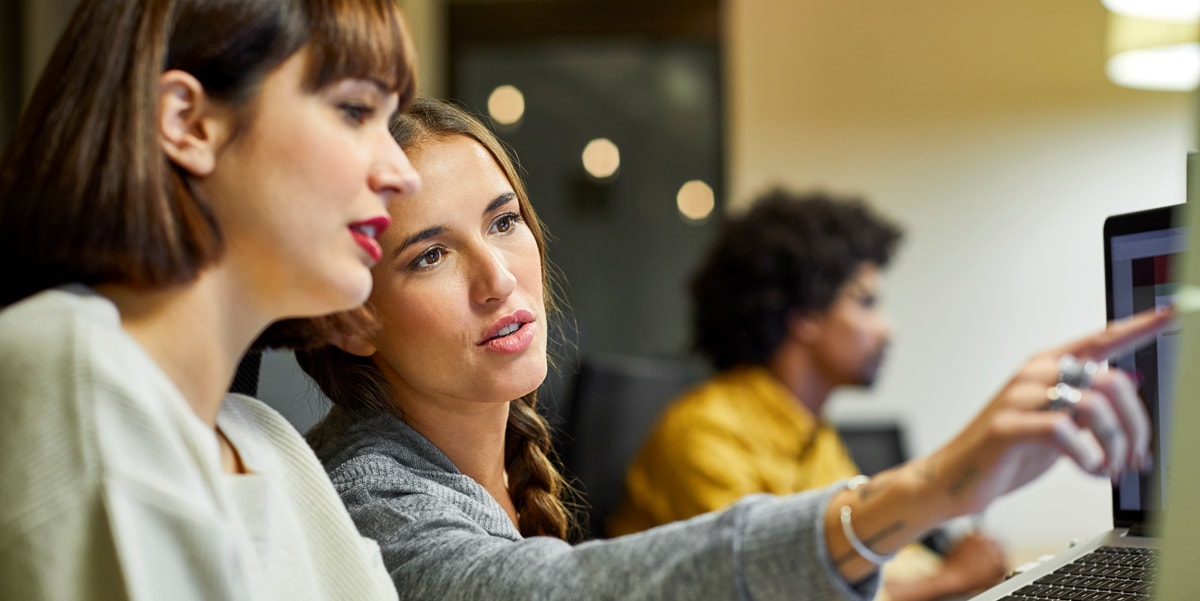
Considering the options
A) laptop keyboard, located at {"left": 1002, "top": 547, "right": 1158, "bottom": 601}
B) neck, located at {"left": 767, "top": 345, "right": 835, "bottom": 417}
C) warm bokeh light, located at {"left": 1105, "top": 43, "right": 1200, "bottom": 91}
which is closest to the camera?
laptop keyboard, located at {"left": 1002, "top": 547, "right": 1158, "bottom": 601}

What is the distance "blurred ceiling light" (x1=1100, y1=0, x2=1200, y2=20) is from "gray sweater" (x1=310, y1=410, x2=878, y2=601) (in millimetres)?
1986

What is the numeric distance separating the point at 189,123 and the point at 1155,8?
229cm

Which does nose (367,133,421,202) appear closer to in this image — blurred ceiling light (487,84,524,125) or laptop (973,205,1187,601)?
laptop (973,205,1187,601)

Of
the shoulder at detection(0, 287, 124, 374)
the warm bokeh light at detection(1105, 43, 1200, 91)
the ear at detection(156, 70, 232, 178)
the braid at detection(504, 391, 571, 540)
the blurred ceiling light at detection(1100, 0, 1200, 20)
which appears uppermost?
the blurred ceiling light at detection(1100, 0, 1200, 20)

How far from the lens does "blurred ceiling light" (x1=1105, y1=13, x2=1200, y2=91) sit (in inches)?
102

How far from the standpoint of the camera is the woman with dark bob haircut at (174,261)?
0.56m

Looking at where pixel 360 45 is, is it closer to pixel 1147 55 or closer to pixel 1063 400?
pixel 1063 400

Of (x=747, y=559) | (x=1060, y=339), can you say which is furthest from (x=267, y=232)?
(x=1060, y=339)

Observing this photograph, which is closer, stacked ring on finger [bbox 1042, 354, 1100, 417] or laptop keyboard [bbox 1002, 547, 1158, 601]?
stacked ring on finger [bbox 1042, 354, 1100, 417]

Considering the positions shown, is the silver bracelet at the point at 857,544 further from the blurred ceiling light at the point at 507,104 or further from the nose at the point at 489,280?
the blurred ceiling light at the point at 507,104

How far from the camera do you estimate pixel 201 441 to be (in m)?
0.60

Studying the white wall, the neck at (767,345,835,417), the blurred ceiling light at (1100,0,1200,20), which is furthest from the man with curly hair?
the white wall

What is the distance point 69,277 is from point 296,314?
0.12 m

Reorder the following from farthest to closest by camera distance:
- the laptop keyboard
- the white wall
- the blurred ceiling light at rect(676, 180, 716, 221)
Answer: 1. the blurred ceiling light at rect(676, 180, 716, 221)
2. the white wall
3. the laptop keyboard
